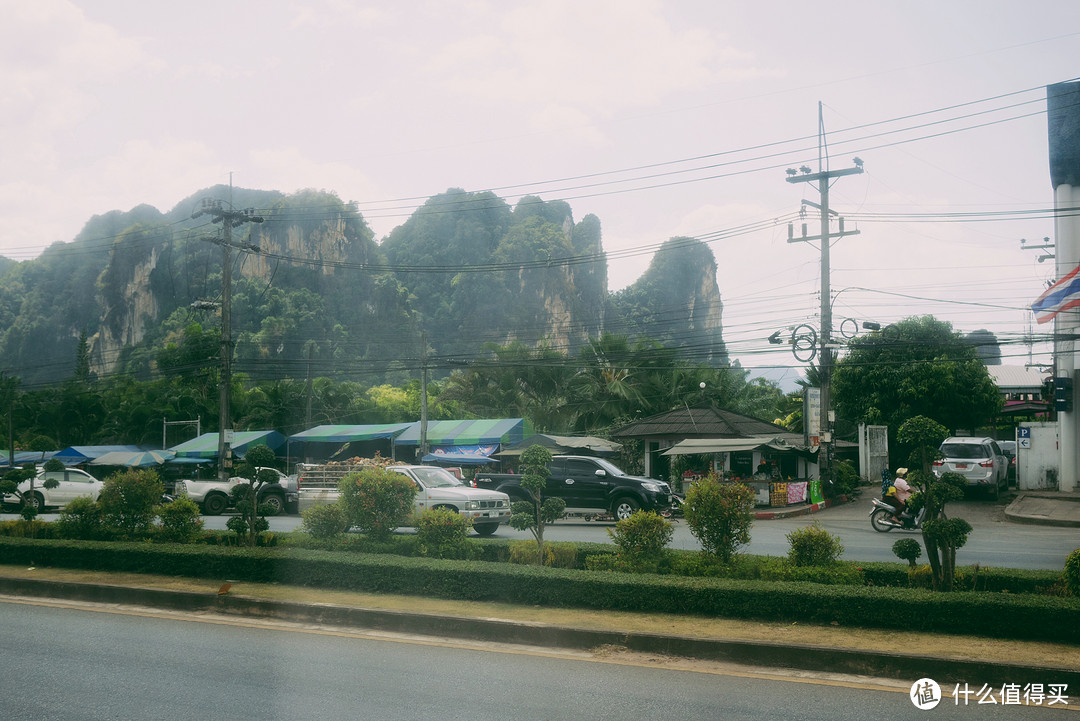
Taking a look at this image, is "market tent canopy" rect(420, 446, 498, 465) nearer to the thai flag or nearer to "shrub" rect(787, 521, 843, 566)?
the thai flag

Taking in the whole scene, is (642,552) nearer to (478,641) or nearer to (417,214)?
(478,641)

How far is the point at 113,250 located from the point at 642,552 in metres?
109

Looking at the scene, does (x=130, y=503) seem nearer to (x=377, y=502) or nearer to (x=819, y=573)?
(x=377, y=502)

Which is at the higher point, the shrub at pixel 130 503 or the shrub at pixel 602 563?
the shrub at pixel 130 503

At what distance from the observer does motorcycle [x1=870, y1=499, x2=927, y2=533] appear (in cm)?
1745

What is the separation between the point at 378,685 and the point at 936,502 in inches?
233

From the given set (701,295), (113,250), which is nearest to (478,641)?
(113,250)

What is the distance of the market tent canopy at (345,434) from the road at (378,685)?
89.1 feet

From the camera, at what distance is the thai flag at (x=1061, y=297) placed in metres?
23.4

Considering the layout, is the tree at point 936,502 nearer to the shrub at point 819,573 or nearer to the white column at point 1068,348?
the shrub at point 819,573

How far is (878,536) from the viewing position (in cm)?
1700

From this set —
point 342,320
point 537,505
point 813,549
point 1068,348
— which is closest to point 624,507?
point 537,505

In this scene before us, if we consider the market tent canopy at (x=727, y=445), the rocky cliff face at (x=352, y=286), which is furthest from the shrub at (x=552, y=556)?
the rocky cliff face at (x=352, y=286)

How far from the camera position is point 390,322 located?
8525 centimetres
